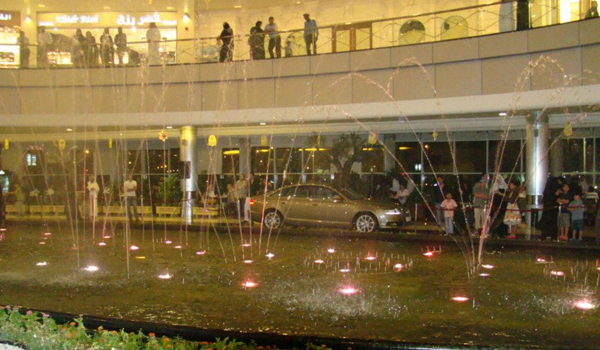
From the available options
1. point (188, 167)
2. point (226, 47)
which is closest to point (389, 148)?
point (226, 47)

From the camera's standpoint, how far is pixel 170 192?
25.0m

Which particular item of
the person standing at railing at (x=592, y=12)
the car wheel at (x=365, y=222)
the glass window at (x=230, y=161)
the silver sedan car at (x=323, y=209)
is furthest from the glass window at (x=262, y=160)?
the person standing at railing at (x=592, y=12)

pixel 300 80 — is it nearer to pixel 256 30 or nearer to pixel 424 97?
pixel 256 30

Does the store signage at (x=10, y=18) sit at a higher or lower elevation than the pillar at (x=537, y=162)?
higher

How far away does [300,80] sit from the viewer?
20.7 m

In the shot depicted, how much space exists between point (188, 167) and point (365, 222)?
8.54 meters

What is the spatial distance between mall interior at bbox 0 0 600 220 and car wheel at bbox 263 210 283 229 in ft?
13.9

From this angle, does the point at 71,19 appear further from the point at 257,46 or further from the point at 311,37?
the point at 311,37

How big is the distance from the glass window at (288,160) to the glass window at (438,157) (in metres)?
5.85

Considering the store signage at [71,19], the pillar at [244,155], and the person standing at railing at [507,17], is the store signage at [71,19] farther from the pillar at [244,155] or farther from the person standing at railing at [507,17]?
the person standing at railing at [507,17]

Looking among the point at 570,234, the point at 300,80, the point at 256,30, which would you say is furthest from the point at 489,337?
the point at 256,30

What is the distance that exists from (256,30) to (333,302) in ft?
50.4

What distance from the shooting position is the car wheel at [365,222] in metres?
17.3

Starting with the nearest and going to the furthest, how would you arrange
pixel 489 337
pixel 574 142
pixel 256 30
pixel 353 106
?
pixel 489 337 < pixel 353 106 < pixel 256 30 < pixel 574 142
